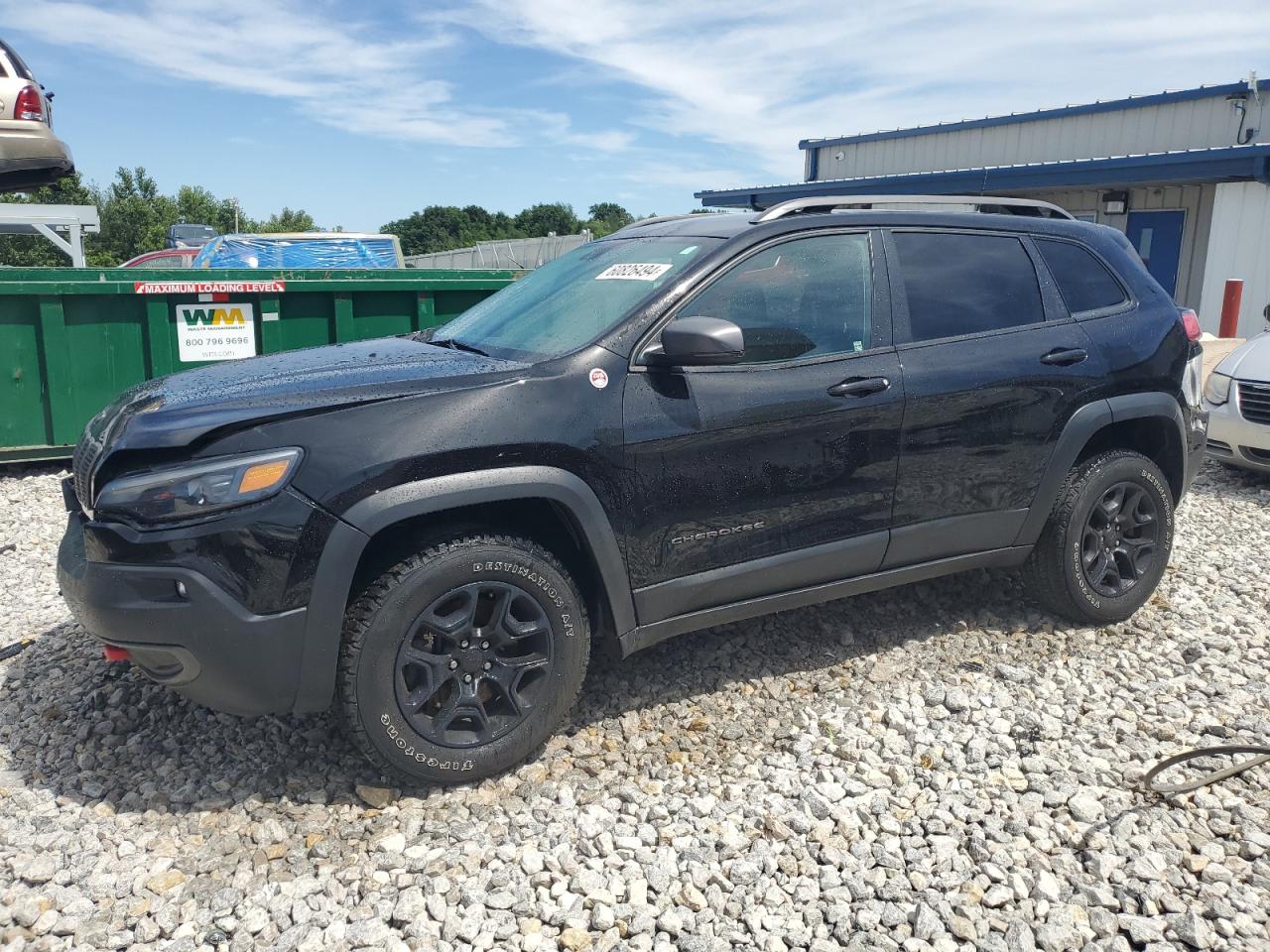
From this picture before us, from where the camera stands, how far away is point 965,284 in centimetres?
412

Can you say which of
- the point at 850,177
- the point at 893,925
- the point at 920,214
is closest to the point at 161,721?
the point at 893,925

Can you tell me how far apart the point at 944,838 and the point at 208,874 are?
2.17 metres

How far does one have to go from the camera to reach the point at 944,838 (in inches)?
119

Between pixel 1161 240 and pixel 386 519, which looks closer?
pixel 386 519

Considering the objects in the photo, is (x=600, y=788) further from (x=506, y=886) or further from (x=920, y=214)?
(x=920, y=214)

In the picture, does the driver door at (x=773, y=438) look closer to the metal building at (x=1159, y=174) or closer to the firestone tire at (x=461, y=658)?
the firestone tire at (x=461, y=658)

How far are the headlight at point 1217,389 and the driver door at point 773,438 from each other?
16.7ft

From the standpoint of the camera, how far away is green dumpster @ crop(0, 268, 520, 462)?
7.20m

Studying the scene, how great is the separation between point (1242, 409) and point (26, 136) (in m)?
10.1

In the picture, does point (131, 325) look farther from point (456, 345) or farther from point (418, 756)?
point (418, 756)

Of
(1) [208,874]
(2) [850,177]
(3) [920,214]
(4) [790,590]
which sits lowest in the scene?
(1) [208,874]

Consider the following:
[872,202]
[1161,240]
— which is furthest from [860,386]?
[1161,240]

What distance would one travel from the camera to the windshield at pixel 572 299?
11.7ft

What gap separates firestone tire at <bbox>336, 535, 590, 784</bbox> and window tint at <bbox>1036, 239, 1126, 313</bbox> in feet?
8.52
